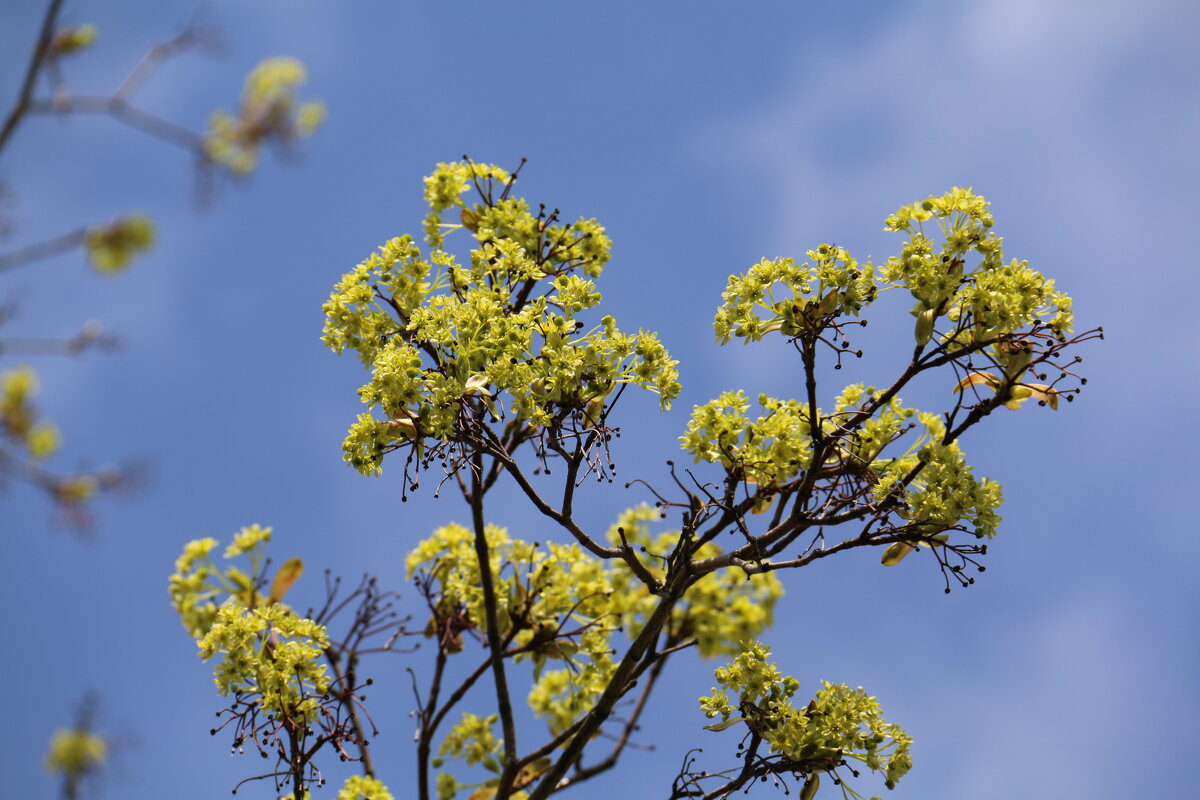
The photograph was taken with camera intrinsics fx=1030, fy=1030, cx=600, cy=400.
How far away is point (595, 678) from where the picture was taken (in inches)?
244

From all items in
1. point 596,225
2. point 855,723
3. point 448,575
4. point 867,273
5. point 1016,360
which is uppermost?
point 596,225

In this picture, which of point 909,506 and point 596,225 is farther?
point 596,225

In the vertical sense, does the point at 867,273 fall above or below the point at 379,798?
above

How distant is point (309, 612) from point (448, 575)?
38.9 inches

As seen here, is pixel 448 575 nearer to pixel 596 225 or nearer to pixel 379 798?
pixel 379 798

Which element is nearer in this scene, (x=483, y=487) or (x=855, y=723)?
(x=855, y=723)

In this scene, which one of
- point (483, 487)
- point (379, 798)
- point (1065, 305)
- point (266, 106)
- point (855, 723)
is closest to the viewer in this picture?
point (266, 106)

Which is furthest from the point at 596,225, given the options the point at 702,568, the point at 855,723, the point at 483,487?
the point at 855,723

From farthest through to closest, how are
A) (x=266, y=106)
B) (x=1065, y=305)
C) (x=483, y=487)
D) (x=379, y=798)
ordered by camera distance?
1. (x=483, y=487)
2. (x=379, y=798)
3. (x=1065, y=305)
4. (x=266, y=106)

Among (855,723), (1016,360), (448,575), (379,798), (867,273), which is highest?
(448,575)

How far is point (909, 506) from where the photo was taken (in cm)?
426

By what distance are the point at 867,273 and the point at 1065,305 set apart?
0.82 m

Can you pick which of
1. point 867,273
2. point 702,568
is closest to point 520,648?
point 702,568

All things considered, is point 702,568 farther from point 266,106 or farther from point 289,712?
point 266,106
